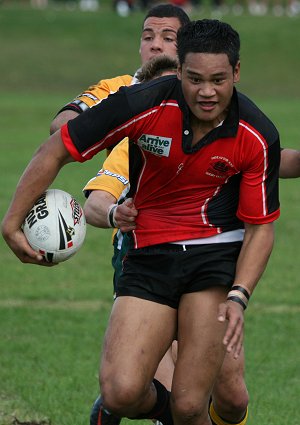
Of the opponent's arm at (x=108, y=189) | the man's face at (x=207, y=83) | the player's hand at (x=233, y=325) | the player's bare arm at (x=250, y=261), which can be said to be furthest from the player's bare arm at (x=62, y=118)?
the player's hand at (x=233, y=325)

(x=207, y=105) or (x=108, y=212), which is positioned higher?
(x=207, y=105)

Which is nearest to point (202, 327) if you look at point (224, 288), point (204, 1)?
point (224, 288)

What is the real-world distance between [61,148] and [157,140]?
18.4 inches

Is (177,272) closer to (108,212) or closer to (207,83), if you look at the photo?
(108,212)

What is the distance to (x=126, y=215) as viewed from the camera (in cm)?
571

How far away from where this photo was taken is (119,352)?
5.36m

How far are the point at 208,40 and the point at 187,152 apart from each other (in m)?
0.55

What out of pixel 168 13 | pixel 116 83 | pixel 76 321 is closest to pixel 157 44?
pixel 168 13

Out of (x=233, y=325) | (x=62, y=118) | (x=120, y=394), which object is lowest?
(x=120, y=394)

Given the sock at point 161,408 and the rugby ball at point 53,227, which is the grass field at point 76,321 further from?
the rugby ball at point 53,227

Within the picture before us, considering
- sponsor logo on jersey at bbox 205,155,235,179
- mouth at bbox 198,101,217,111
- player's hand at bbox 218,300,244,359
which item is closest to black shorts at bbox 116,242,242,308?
player's hand at bbox 218,300,244,359

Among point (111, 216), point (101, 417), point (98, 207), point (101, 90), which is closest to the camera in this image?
point (101, 417)

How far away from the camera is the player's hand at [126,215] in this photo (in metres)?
5.71

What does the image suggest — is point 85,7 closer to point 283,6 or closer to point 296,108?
point 283,6
